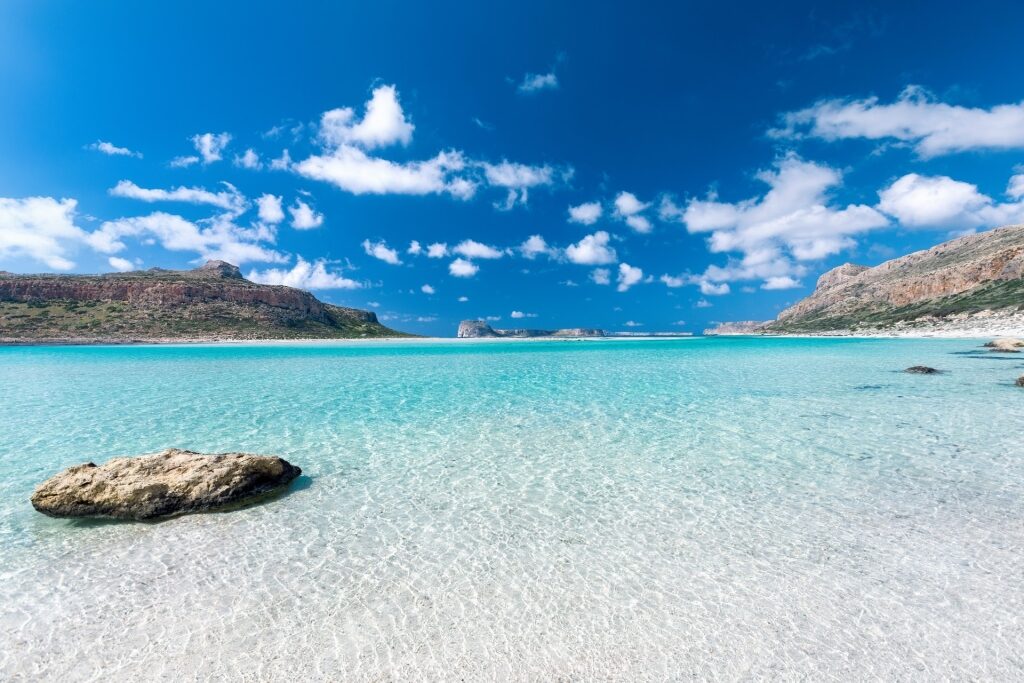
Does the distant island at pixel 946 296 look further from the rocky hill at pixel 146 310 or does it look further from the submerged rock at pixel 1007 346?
the rocky hill at pixel 146 310

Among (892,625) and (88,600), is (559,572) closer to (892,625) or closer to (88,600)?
(892,625)

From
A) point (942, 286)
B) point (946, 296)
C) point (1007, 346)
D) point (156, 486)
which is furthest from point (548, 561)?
point (942, 286)

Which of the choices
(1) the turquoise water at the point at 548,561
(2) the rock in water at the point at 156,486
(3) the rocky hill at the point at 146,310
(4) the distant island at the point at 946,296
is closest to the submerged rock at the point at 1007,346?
(4) the distant island at the point at 946,296

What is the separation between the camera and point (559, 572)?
6.17 metres

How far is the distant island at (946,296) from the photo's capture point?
87500 millimetres

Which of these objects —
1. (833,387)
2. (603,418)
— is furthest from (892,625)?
(833,387)

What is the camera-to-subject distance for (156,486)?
8.28 metres

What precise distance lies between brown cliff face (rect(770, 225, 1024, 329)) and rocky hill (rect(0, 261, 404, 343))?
5890 inches

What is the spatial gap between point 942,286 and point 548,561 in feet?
→ 537

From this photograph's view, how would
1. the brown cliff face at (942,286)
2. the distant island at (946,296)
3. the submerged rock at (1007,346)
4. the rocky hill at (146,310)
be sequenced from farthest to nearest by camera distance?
the brown cliff face at (942,286)
the rocky hill at (146,310)
the distant island at (946,296)
the submerged rock at (1007,346)

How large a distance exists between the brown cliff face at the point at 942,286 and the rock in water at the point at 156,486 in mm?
115232

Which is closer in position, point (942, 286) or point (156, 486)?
point (156, 486)

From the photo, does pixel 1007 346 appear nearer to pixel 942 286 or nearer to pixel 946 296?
pixel 946 296

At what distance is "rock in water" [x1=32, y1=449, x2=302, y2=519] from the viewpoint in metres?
8.05
